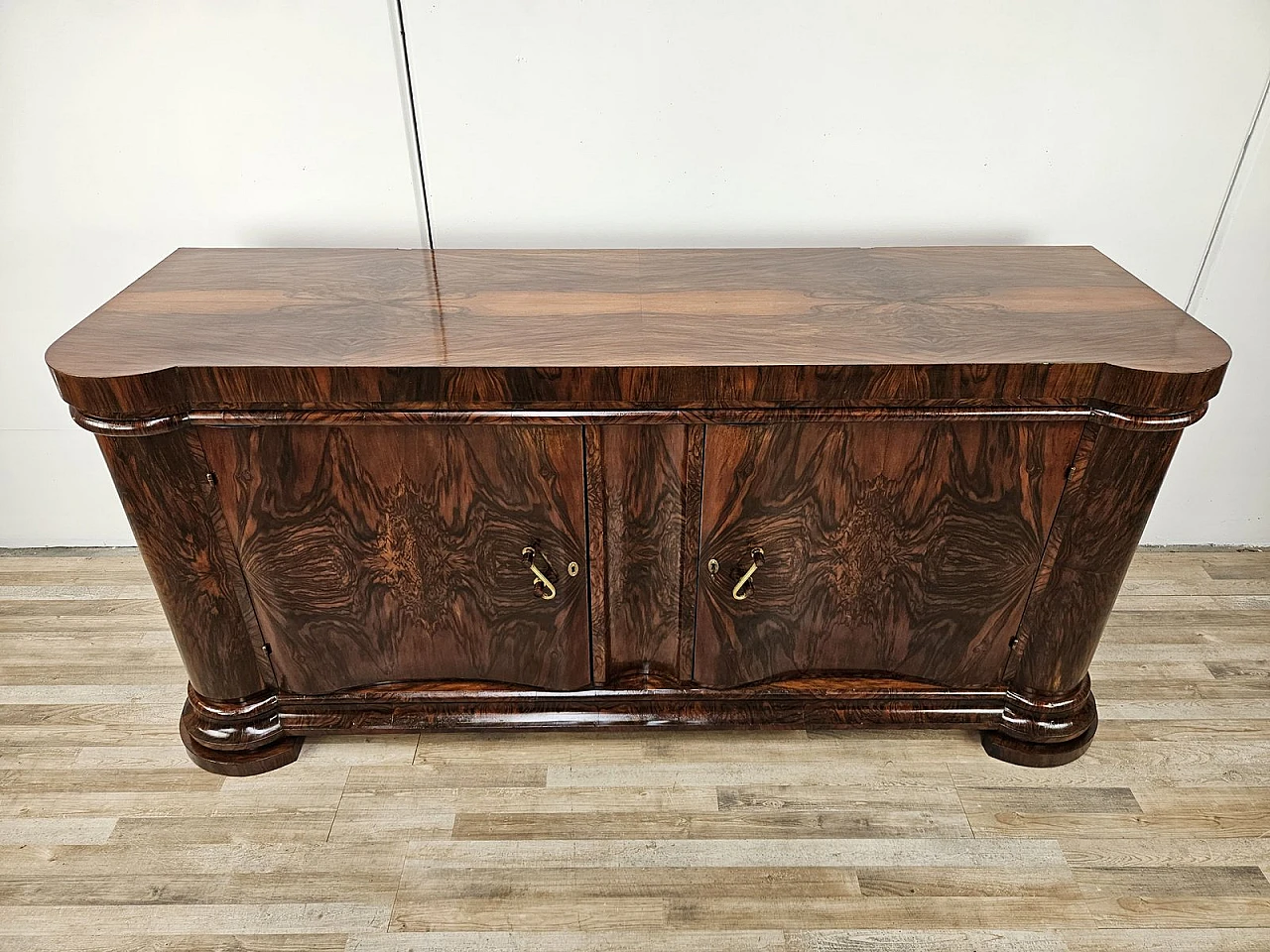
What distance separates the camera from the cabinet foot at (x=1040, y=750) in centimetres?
131

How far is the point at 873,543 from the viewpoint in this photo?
116 centimetres

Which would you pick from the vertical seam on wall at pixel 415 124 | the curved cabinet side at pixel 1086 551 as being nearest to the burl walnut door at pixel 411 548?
the vertical seam on wall at pixel 415 124

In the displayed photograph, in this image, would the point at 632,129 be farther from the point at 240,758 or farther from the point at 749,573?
the point at 240,758

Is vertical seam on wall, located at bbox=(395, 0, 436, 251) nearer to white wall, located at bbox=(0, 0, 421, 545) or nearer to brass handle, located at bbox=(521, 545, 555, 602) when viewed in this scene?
white wall, located at bbox=(0, 0, 421, 545)

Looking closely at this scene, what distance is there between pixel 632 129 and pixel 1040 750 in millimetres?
1147

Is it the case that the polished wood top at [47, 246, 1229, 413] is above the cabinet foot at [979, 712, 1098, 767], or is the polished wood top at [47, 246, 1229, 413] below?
above

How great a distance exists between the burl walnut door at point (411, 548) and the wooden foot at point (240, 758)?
11 cm

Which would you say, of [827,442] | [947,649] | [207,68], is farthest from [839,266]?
[207,68]

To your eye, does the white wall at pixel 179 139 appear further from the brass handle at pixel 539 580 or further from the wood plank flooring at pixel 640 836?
the wood plank flooring at pixel 640 836

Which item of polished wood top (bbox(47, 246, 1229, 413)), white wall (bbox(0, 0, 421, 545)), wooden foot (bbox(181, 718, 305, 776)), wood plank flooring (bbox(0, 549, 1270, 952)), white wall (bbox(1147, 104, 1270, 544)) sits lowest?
wood plank flooring (bbox(0, 549, 1270, 952))

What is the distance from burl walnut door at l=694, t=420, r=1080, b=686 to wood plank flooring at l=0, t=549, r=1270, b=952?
20 centimetres

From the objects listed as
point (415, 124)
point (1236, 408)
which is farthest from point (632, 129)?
point (1236, 408)

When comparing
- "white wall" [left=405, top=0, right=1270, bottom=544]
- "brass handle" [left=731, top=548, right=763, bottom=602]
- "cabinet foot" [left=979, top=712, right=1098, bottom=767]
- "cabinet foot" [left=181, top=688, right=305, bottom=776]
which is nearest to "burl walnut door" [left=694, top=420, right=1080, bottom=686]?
"brass handle" [left=731, top=548, right=763, bottom=602]

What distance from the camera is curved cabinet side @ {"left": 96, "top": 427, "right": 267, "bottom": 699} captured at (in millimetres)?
1065
